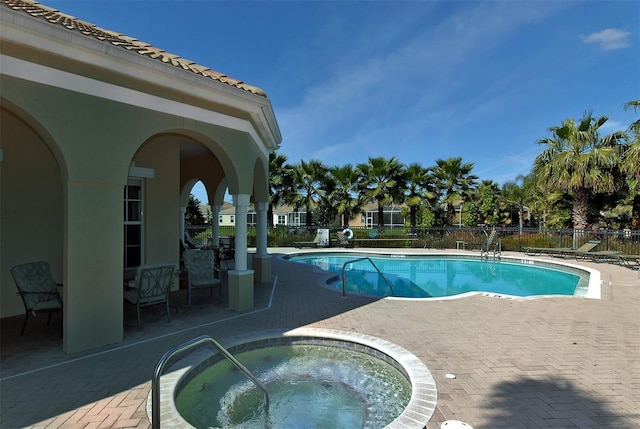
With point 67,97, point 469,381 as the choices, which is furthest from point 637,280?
point 67,97

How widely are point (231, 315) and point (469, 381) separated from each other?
177 inches

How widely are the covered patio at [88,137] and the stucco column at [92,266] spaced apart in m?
0.01

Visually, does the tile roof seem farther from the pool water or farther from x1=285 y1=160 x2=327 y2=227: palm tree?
x1=285 y1=160 x2=327 y2=227: palm tree

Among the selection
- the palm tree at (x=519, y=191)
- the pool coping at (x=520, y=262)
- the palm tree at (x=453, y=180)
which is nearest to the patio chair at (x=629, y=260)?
the pool coping at (x=520, y=262)

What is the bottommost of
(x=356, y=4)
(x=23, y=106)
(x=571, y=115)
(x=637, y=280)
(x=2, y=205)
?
(x=637, y=280)

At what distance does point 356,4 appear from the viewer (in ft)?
37.1

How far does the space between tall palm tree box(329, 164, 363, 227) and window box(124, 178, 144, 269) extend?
56.6 ft

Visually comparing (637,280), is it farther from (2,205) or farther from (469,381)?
(2,205)

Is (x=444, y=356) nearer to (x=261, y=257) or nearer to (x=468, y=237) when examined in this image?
(x=261, y=257)

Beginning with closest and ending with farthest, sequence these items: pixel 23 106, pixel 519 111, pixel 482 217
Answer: pixel 23 106 < pixel 519 111 < pixel 482 217

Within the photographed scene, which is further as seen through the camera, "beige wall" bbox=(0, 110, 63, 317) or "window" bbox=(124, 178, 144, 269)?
"window" bbox=(124, 178, 144, 269)

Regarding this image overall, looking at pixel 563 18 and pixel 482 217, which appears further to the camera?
pixel 482 217

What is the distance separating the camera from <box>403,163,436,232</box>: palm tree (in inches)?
954

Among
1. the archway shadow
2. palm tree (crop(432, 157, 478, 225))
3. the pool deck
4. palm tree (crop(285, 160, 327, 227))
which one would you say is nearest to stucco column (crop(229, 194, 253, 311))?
the pool deck
